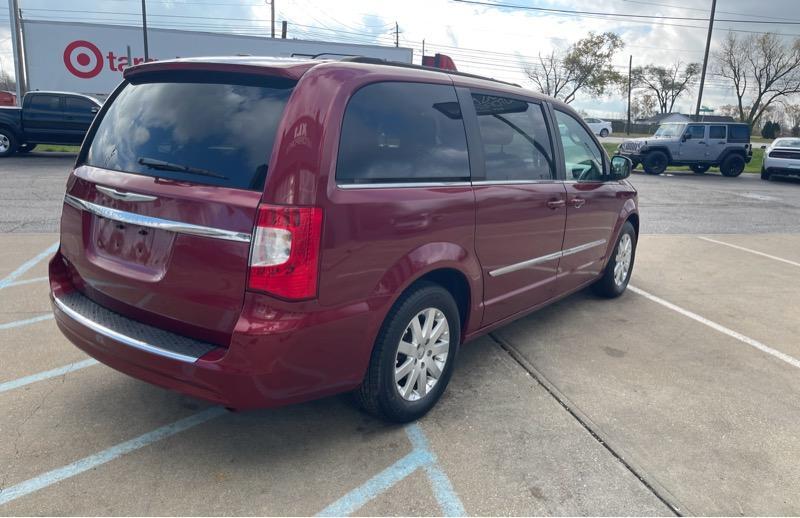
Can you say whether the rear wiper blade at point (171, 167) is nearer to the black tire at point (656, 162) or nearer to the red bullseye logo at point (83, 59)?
the black tire at point (656, 162)

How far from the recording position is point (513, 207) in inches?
140

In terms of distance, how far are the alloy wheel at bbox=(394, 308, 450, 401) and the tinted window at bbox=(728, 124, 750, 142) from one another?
2224cm

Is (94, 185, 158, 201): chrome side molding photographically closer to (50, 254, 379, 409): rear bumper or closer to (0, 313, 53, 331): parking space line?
(50, 254, 379, 409): rear bumper

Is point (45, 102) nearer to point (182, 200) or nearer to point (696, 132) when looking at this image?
point (182, 200)

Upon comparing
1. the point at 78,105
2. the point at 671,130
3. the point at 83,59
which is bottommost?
the point at 671,130

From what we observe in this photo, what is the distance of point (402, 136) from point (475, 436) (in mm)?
1547

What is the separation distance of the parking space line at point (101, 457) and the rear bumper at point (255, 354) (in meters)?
0.42

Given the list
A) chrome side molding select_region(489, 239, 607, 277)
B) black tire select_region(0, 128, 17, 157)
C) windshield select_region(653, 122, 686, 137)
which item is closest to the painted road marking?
chrome side molding select_region(489, 239, 607, 277)

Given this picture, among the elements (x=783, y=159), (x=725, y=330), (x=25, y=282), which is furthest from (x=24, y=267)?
(x=783, y=159)

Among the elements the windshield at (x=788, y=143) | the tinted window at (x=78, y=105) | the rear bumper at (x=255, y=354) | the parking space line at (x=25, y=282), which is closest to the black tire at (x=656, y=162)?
the windshield at (x=788, y=143)

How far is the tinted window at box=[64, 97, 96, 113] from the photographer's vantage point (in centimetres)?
1595

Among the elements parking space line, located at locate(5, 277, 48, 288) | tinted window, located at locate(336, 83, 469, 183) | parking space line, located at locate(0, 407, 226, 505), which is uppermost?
tinted window, located at locate(336, 83, 469, 183)

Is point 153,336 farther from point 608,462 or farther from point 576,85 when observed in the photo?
point 576,85

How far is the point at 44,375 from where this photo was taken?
3.41 metres
